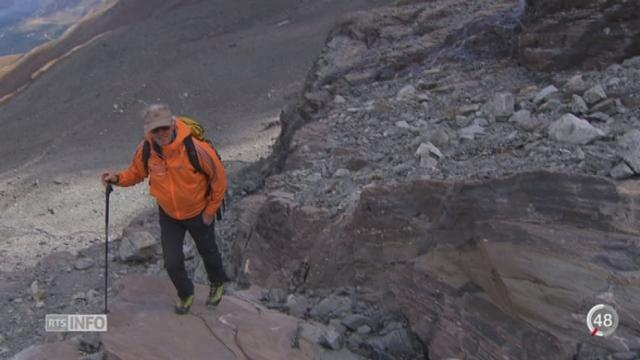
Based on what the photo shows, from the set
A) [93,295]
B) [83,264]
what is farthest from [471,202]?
[83,264]

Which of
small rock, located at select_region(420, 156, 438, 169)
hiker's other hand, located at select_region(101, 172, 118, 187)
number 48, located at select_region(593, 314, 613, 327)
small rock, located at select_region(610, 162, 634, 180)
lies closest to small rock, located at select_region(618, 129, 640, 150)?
small rock, located at select_region(610, 162, 634, 180)

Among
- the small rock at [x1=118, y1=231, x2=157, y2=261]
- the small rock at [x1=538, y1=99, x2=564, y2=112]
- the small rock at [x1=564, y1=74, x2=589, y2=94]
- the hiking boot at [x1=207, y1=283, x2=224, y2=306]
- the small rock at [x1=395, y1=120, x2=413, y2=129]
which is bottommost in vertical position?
the small rock at [x1=118, y1=231, x2=157, y2=261]

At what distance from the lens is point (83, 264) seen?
9297 millimetres

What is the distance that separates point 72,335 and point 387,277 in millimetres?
2435

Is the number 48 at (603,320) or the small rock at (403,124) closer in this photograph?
the number 48 at (603,320)

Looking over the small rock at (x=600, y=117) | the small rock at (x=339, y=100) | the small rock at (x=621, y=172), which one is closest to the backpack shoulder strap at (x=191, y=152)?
the small rock at (x=621, y=172)

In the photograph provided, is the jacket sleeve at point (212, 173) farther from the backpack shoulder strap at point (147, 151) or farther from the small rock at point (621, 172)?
the small rock at point (621, 172)

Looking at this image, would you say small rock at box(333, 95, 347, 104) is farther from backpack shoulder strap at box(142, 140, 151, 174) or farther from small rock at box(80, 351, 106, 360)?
small rock at box(80, 351, 106, 360)

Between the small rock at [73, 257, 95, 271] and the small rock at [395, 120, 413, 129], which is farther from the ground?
the small rock at [395, 120, 413, 129]

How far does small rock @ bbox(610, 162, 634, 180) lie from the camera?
15.8 ft

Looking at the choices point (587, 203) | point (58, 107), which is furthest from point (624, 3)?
point (58, 107)

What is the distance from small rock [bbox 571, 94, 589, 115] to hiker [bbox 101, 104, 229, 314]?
292 cm

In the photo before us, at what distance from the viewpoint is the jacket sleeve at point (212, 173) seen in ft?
17.0

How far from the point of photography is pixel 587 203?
4590 millimetres
